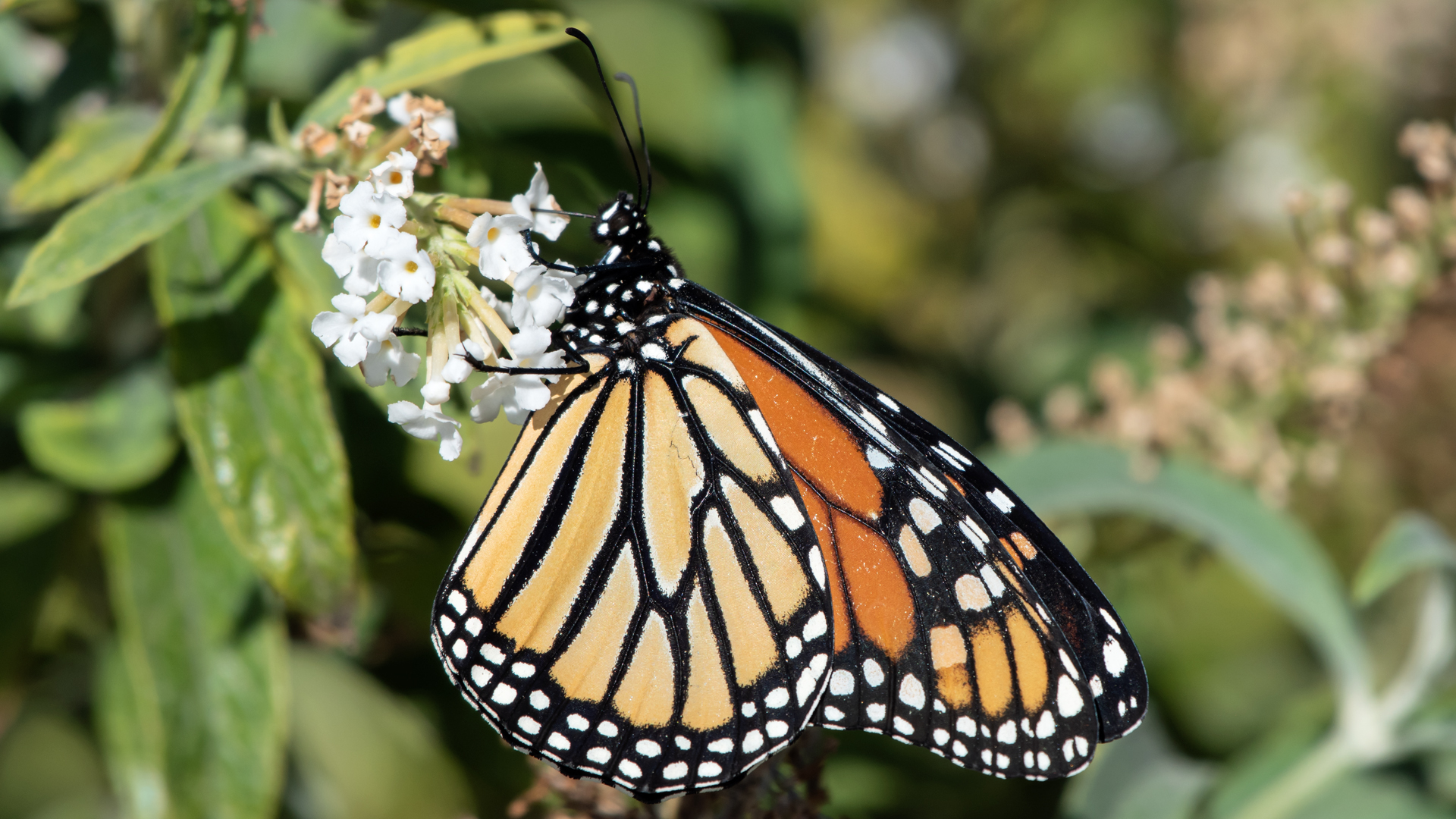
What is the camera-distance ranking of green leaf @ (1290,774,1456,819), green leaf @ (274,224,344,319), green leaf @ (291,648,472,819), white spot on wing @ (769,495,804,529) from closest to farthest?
green leaf @ (274,224,344,319), white spot on wing @ (769,495,804,529), green leaf @ (1290,774,1456,819), green leaf @ (291,648,472,819)

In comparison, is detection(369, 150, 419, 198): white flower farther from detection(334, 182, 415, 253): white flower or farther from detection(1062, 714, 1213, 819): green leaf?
detection(1062, 714, 1213, 819): green leaf

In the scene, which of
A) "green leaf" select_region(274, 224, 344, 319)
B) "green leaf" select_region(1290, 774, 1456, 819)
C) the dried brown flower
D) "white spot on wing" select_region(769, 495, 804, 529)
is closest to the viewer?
the dried brown flower

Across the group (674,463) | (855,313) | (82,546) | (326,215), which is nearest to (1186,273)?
(855,313)

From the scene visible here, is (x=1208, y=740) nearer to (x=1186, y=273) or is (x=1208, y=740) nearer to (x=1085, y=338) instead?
(x=1085, y=338)

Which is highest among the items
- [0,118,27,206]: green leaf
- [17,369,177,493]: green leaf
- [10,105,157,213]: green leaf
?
[10,105,157,213]: green leaf

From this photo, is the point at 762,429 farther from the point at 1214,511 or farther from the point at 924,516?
the point at 1214,511

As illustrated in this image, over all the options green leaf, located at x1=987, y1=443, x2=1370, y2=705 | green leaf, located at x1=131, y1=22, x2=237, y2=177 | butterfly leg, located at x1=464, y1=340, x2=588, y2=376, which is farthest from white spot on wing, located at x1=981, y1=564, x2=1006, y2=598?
green leaf, located at x1=131, y1=22, x2=237, y2=177

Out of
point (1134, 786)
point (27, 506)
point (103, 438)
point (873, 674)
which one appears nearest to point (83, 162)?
point (103, 438)
